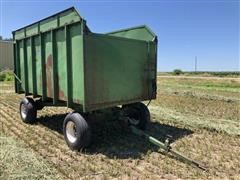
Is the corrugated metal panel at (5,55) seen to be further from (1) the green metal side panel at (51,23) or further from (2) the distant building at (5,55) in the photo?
(1) the green metal side panel at (51,23)

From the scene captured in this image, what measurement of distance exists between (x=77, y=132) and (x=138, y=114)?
2252 millimetres

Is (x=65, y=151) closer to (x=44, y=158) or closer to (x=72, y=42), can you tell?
(x=44, y=158)

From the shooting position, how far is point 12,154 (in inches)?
202

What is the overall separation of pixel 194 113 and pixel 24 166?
278 inches

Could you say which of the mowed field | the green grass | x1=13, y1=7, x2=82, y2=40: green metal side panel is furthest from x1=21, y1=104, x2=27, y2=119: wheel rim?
the green grass

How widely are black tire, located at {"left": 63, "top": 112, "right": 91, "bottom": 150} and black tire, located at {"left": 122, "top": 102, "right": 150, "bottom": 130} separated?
167cm

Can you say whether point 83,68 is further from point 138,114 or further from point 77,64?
point 138,114

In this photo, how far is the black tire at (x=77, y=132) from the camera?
17.5ft

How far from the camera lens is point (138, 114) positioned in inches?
282

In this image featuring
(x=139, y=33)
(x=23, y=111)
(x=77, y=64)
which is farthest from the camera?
(x=23, y=111)

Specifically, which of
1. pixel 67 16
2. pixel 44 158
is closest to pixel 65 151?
pixel 44 158

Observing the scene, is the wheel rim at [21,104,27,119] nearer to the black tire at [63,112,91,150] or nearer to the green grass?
the green grass

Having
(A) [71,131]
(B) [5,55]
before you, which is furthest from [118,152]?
(B) [5,55]

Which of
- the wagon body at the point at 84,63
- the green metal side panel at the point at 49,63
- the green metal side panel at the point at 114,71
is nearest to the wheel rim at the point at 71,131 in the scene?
the wagon body at the point at 84,63
